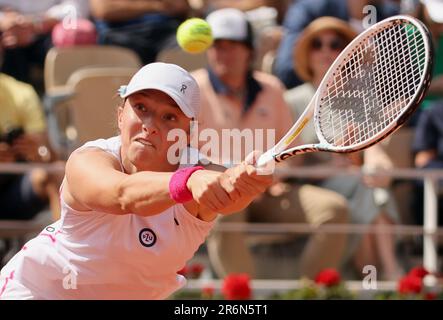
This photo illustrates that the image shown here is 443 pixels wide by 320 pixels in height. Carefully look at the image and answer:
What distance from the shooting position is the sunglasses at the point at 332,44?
732cm

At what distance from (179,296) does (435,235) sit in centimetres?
169

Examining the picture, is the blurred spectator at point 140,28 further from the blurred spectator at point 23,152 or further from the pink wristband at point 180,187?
the pink wristband at point 180,187

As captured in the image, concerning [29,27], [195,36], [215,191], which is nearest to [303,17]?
[29,27]

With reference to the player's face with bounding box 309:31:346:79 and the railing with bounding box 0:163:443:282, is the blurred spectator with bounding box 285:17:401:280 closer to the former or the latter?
the player's face with bounding box 309:31:346:79

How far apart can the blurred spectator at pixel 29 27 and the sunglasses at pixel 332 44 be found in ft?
5.66

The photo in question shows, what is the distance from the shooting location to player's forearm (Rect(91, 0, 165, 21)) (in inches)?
307

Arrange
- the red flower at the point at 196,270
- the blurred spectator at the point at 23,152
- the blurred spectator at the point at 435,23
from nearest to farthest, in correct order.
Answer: the red flower at the point at 196,270, the blurred spectator at the point at 23,152, the blurred spectator at the point at 435,23

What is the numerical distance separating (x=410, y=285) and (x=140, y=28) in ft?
9.35

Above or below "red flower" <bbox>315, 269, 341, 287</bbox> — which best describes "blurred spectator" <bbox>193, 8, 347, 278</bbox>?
above

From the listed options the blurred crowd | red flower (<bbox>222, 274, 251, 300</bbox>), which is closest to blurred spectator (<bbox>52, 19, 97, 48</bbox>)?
the blurred crowd

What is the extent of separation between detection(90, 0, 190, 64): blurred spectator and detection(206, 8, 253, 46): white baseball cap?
3.33 ft

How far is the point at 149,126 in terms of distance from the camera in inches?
147

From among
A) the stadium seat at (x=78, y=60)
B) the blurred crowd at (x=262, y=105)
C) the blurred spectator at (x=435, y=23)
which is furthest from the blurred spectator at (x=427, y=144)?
the stadium seat at (x=78, y=60)

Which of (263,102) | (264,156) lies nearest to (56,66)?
(263,102)
